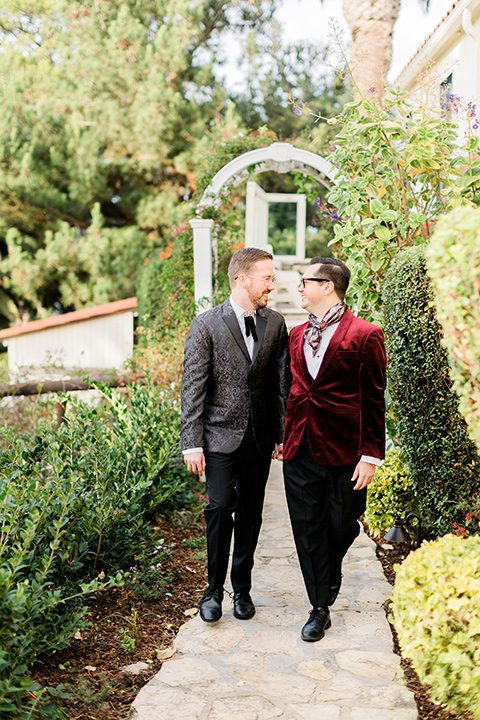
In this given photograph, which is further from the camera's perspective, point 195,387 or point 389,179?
point 389,179

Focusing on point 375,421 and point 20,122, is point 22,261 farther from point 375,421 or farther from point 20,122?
point 375,421

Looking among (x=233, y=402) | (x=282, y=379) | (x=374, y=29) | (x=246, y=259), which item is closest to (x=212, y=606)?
(x=233, y=402)

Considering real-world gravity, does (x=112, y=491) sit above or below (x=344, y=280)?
below

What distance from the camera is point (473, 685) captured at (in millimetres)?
2184

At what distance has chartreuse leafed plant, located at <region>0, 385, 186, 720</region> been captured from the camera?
2439mm

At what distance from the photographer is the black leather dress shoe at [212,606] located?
3.40m

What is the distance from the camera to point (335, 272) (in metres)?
3.22

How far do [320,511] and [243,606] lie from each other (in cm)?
71

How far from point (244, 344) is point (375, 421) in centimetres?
77

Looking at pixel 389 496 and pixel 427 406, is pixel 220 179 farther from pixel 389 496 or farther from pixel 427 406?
pixel 427 406

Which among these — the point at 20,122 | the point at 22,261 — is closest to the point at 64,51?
the point at 20,122

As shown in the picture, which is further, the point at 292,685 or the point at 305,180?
the point at 305,180

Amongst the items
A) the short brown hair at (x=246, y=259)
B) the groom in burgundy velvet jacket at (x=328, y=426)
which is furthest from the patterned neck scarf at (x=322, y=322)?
the short brown hair at (x=246, y=259)

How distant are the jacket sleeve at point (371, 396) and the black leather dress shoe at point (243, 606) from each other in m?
1.09
